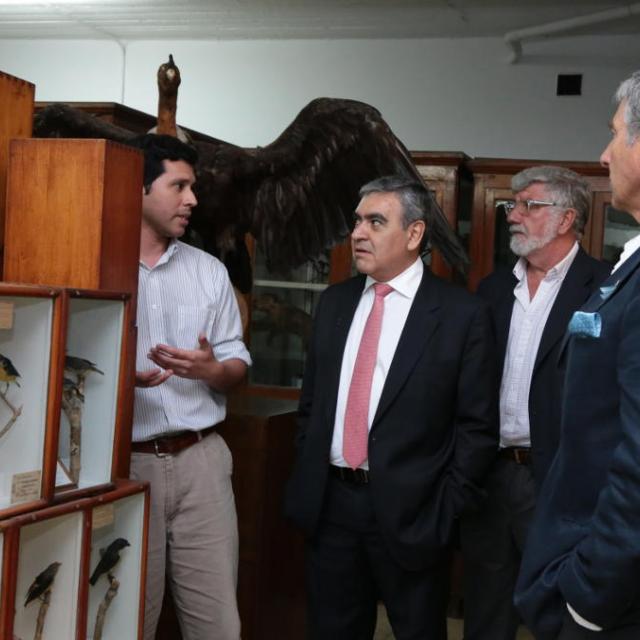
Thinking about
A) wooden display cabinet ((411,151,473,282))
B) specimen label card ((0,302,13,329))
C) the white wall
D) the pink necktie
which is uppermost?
the white wall

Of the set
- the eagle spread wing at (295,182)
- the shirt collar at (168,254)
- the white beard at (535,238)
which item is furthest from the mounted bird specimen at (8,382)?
the eagle spread wing at (295,182)

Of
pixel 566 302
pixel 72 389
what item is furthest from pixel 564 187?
pixel 72 389

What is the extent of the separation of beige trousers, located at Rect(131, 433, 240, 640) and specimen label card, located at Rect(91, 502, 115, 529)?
0.49 m

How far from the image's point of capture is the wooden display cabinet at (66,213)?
202 centimetres

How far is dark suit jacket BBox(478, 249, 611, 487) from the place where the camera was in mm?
2693

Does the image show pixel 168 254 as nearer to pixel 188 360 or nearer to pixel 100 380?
pixel 188 360

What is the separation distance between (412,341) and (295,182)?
1514 mm

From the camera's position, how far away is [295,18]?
5.82m

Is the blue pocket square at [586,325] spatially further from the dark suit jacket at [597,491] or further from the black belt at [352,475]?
the black belt at [352,475]

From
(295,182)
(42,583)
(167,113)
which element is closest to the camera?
(42,583)

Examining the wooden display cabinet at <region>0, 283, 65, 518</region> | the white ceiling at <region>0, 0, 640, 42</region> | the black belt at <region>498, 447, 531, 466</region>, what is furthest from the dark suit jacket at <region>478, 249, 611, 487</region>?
the white ceiling at <region>0, 0, 640, 42</region>

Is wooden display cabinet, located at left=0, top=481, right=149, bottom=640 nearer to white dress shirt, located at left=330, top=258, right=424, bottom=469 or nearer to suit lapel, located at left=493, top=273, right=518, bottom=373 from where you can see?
white dress shirt, located at left=330, top=258, right=424, bottom=469

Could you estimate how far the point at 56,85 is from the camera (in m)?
6.73

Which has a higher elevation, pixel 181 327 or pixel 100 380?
→ pixel 181 327
